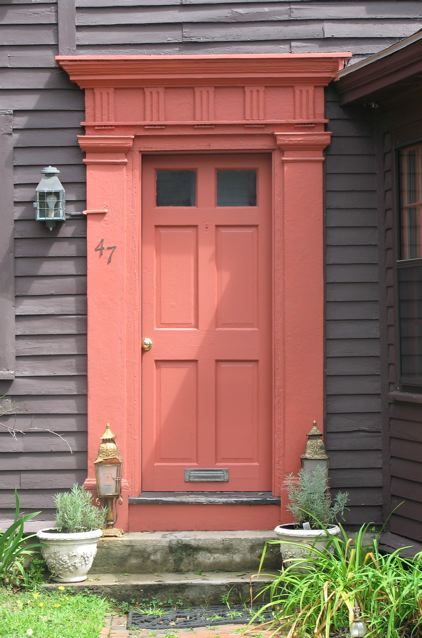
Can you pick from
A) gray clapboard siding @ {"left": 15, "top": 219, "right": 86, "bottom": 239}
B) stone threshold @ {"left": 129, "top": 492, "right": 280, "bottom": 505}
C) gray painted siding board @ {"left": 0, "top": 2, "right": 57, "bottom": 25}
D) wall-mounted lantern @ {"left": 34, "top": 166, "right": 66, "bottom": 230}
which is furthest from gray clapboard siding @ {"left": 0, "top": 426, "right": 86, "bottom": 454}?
gray painted siding board @ {"left": 0, "top": 2, "right": 57, "bottom": 25}

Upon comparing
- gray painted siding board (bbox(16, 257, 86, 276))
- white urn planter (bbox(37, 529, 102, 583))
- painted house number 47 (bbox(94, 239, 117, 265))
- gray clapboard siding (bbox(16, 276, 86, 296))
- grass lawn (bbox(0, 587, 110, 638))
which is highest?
painted house number 47 (bbox(94, 239, 117, 265))

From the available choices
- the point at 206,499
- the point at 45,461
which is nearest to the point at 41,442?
the point at 45,461

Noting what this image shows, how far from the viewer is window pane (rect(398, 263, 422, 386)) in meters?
6.95

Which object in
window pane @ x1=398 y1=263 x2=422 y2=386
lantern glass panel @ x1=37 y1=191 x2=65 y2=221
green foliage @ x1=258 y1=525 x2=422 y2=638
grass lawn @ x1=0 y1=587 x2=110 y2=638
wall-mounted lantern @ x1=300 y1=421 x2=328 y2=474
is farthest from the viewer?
lantern glass panel @ x1=37 y1=191 x2=65 y2=221

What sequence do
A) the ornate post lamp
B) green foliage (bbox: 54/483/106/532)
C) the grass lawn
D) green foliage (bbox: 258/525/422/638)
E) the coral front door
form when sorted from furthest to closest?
1. the coral front door
2. green foliage (bbox: 54/483/106/532)
3. the grass lawn
4. green foliage (bbox: 258/525/422/638)
5. the ornate post lamp

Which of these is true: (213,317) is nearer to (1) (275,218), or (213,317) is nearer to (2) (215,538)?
(1) (275,218)

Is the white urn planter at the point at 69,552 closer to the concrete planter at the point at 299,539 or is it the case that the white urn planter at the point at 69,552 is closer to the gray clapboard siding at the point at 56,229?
the concrete planter at the point at 299,539

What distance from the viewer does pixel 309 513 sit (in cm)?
674

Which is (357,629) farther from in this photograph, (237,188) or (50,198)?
(50,198)

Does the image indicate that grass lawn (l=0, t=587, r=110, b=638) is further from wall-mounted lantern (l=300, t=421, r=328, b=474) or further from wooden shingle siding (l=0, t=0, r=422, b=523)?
wall-mounted lantern (l=300, t=421, r=328, b=474)

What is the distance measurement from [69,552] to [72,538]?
0.35 ft

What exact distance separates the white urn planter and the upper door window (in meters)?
2.22

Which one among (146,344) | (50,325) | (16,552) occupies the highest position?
(50,325)

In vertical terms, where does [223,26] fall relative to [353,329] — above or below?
above
